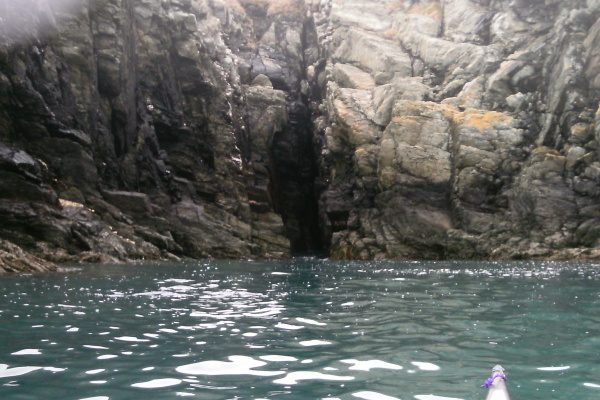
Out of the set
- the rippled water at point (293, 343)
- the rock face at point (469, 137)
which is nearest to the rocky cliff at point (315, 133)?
the rock face at point (469, 137)

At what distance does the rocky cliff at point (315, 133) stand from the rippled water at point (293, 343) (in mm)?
17833

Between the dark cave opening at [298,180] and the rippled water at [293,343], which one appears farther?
the dark cave opening at [298,180]

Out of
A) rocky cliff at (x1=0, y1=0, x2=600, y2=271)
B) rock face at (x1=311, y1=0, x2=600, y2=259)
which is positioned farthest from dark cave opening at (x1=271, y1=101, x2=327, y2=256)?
rock face at (x1=311, y1=0, x2=600, y2=259)

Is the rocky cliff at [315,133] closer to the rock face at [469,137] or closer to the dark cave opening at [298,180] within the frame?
the rock face at [469,137]

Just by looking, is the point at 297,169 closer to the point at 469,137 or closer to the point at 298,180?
the point at 298,180

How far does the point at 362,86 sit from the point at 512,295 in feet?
142

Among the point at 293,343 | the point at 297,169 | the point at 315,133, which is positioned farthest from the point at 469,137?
the point at 293,343

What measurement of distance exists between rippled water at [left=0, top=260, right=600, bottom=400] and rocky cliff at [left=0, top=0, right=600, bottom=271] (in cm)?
1783

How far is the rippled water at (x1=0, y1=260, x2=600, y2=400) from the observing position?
6363 mm

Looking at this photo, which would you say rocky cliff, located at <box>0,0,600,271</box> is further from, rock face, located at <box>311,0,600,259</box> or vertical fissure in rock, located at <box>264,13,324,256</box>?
vertical fissure in rock, located at <box>264,13,324,256</box>

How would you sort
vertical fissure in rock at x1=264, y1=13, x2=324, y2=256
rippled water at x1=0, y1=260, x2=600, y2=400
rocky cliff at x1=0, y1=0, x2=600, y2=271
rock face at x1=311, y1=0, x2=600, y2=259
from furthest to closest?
vertical fissure in rock at x1=264, y1=13, x2=324, y2=256, rock face at x1=311, y1=0, x2=600, y2=259, rocky cliff at x1=0, y1=0, x2=600, y2=271, rippled water at x1=0, y1=260, x2=600, y2=400

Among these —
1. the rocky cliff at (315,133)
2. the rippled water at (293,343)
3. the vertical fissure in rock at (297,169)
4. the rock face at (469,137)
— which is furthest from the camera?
the vertical fissure in rock at (297,169)

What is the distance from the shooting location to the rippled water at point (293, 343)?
6363mm

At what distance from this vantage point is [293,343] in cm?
892
